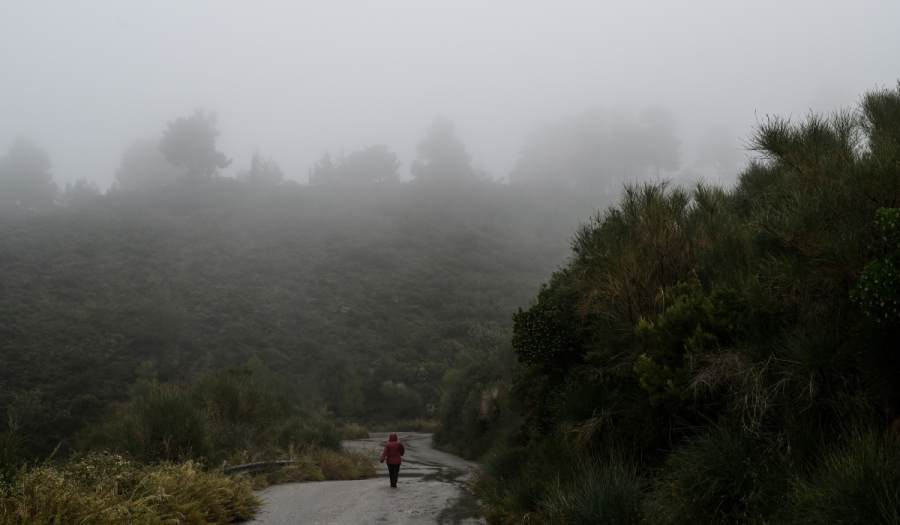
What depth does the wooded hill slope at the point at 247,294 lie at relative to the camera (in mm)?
32469

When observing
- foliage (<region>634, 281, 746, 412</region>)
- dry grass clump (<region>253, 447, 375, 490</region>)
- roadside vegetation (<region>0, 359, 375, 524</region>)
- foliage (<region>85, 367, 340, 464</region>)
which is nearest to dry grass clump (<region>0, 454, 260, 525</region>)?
roadside vegetation (<region>0, 359, 375, 524</region>)

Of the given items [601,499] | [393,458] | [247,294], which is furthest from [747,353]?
[247,294]

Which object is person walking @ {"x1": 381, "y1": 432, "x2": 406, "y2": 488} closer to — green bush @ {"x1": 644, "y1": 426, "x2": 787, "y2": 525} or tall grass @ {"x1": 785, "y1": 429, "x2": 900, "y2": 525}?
green bush @ {"x1": 644, "y1": 426, "x2": 787, "y2": 525}

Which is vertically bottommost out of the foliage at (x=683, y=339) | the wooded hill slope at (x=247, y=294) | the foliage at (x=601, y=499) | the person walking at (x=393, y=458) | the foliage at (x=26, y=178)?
the person walking at (x=393, y=458)

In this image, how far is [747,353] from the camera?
6.34 metres

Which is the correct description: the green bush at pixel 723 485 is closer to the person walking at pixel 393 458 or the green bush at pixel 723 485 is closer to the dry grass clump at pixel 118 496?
the dry grass clump at pixel 118 496

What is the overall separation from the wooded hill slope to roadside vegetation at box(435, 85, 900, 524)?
22711mm

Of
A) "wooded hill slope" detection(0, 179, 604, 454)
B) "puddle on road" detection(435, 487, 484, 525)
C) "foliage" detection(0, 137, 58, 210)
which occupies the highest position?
"foliage" detection(0, 137, 58, 210)

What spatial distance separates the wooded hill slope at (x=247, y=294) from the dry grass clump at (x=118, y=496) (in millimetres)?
17595

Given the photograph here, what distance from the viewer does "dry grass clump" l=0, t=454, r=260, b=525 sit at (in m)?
5.37

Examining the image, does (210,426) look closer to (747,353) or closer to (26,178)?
(747,353)

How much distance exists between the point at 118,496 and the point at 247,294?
1753 inches

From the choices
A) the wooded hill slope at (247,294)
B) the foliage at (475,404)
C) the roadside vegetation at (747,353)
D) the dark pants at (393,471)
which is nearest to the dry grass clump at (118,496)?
the dark pants at (393,471)

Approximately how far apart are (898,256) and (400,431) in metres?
38.0
